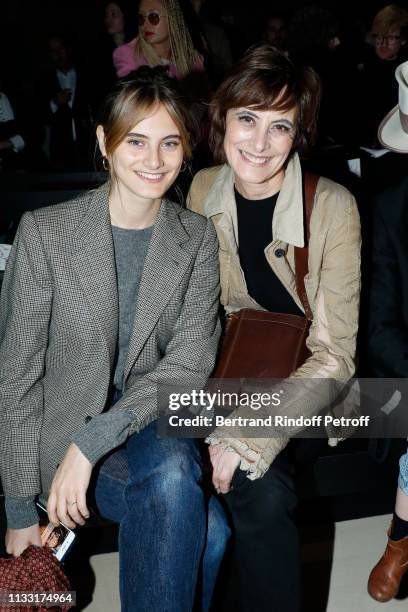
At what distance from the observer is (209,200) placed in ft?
6.92

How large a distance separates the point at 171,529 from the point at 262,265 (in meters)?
0.85

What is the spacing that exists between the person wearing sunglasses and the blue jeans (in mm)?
2843

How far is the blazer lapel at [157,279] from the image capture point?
1.84 meters

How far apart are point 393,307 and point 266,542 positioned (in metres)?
0.81

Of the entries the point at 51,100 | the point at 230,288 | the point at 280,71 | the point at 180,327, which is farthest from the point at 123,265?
the point at 51,100

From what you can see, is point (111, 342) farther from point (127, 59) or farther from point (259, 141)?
point (127, 59)

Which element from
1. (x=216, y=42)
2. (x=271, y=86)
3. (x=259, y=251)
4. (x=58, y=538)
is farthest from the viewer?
(x=216, y=42)

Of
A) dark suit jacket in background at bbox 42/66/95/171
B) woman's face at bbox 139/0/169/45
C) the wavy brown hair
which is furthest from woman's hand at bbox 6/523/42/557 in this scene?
dark suit jacket in background at bbox 42/66/95/171

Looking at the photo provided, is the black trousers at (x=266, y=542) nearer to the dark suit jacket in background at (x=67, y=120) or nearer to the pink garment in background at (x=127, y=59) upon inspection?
the pink garment in background at (x=127, y=59)

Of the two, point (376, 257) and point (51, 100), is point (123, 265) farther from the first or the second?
point (51, 100)

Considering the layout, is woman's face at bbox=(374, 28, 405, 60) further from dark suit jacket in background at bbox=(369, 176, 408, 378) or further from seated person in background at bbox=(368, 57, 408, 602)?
dark suit jacket in background at bbox=(369, 176, 408, 378)

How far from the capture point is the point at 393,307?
2.12 m

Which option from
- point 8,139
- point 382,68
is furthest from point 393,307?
point 8,139

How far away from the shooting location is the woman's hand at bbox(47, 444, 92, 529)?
167 centimetres
